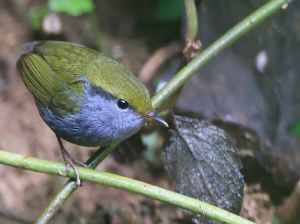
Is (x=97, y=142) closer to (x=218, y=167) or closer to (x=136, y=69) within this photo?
(x=218, y=167)

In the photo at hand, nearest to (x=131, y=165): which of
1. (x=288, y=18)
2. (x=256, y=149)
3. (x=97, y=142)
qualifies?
(x=97, y=142)

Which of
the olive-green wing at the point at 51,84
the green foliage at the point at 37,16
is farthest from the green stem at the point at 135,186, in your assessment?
the green foliage at the point at 37,16

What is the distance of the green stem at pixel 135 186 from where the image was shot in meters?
1.50

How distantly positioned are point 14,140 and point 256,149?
8.73 ft

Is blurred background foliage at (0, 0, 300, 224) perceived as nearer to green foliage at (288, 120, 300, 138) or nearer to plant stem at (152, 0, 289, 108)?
green foliage at (288, 120, 300, 138)

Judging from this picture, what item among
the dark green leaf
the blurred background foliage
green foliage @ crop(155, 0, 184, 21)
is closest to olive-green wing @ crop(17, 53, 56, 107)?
the blurred background foliage

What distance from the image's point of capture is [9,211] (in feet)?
8.89

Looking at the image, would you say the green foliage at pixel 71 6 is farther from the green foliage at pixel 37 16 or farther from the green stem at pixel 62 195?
the green stem at pixel 62 195

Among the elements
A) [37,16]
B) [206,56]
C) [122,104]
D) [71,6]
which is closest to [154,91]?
[206,56]

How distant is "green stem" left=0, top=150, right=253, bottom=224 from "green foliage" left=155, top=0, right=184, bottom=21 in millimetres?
2271

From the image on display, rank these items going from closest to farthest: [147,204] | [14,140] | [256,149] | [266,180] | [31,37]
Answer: [266,180]
[256,149]
[147,204]
[14,140]
[31,37]

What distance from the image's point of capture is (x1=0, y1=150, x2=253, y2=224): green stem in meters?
1.50

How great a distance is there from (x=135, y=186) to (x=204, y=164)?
0.76 m

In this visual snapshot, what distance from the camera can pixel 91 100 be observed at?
201 centimetres
